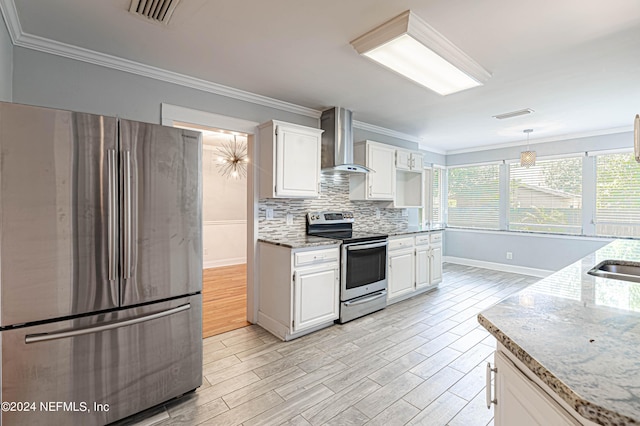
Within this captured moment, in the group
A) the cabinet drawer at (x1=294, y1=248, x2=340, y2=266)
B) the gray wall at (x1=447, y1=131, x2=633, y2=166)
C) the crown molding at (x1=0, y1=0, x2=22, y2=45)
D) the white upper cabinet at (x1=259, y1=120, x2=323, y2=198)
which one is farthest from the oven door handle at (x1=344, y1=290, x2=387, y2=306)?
the gray wall at (x1=447, y1=131, x2=633, y2=166)

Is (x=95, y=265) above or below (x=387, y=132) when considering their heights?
below

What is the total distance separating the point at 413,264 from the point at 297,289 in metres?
2.00

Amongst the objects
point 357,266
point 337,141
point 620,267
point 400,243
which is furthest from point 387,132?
point 620,267

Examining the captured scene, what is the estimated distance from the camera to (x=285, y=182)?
10.3 feet

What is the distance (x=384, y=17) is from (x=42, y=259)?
2360 mm

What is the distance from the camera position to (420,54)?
A: 221cm

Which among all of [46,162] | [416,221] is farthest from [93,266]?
[416,221]

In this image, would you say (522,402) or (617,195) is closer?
(522,402)

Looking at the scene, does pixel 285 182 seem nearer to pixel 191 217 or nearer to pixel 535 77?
pixel 191 217

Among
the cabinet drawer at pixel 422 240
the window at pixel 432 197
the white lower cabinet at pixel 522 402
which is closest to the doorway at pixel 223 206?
the cabinet drawer at pixel 422 240

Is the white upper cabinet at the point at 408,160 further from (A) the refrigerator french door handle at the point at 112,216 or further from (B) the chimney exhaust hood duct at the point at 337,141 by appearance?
(A) the refrigerator french door handle at the point at 112,216

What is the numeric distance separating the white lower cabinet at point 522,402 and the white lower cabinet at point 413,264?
282cm

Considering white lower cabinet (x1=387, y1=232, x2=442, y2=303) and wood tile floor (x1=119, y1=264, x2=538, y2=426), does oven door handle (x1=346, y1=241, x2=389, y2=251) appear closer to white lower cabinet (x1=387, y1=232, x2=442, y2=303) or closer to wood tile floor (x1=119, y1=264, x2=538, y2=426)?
white lower cabinet (x1=387, y1=232, x2=442, y2=303)

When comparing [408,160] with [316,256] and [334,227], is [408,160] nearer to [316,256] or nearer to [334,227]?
[334,227]
